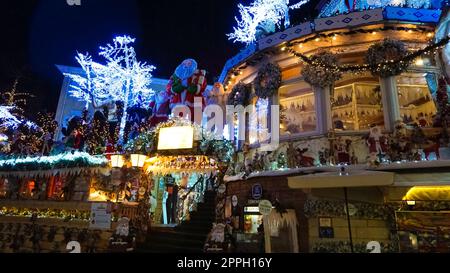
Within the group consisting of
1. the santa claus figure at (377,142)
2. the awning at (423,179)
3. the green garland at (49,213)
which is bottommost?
the green garland at (49,213)

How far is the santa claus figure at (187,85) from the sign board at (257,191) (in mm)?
8210

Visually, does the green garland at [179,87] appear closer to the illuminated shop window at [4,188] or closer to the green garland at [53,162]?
the green garland at [53,162]

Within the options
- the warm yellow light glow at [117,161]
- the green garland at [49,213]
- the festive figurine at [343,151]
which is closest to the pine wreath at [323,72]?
the festive figurine at [343,151]

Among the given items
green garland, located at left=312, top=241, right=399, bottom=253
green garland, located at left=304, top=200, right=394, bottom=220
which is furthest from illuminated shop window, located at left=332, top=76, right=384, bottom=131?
green garland, located at left=312, top=241, right=399, bottom=253

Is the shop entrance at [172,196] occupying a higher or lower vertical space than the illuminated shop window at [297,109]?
lower

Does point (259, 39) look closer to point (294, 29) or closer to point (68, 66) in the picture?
point (294, 29)

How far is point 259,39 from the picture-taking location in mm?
12789

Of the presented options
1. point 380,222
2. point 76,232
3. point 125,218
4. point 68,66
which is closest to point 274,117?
point 380,222

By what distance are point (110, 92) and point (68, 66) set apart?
22.4 feet

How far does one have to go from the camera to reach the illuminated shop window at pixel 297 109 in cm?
1162

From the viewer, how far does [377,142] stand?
30.1ft

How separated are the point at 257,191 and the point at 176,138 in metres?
4.29

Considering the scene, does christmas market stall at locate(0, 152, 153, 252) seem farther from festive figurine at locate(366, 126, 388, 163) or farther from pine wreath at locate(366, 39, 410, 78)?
pine wreath at locate(366, 39, 410, 78)

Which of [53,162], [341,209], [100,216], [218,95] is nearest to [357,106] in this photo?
[341,209]
